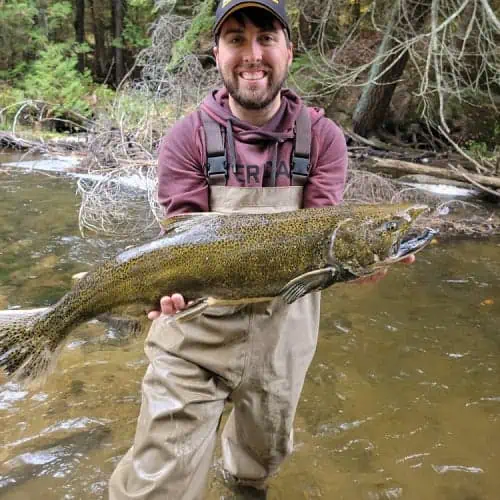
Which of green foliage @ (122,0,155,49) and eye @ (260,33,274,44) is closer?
eye @ (260,33,274,44)

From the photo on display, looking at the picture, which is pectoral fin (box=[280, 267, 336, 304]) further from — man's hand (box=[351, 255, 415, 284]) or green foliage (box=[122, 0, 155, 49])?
green foliage (box=[122, 0, 155, 49])

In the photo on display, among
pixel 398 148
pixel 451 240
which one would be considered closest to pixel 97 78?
pixel 398 148

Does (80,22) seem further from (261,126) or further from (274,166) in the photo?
(274,166)

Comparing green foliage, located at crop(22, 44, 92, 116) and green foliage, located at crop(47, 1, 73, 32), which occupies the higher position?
green foliage, located at crop(47, 1, 73, 32)

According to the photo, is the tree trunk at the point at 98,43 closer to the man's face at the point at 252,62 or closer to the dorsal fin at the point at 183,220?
the man's face at the point at 252,62

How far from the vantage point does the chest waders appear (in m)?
2.27

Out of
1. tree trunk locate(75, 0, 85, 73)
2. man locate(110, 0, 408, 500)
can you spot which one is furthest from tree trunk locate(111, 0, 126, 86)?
man locate(110, 0, 408, 500)

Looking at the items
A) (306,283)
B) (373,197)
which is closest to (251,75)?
(306,283)

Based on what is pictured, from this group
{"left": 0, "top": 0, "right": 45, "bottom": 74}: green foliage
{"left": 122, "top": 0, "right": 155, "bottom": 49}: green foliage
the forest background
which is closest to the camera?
the forest background

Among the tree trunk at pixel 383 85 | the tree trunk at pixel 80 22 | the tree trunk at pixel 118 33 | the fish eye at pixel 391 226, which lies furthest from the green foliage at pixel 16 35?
the fish eye at pixel 391 226

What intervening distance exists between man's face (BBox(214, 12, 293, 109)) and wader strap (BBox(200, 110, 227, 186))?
21 centimetres

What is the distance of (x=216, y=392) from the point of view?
97.3 inches

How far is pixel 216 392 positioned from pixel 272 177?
104 cm

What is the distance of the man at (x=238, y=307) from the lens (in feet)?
7.60
